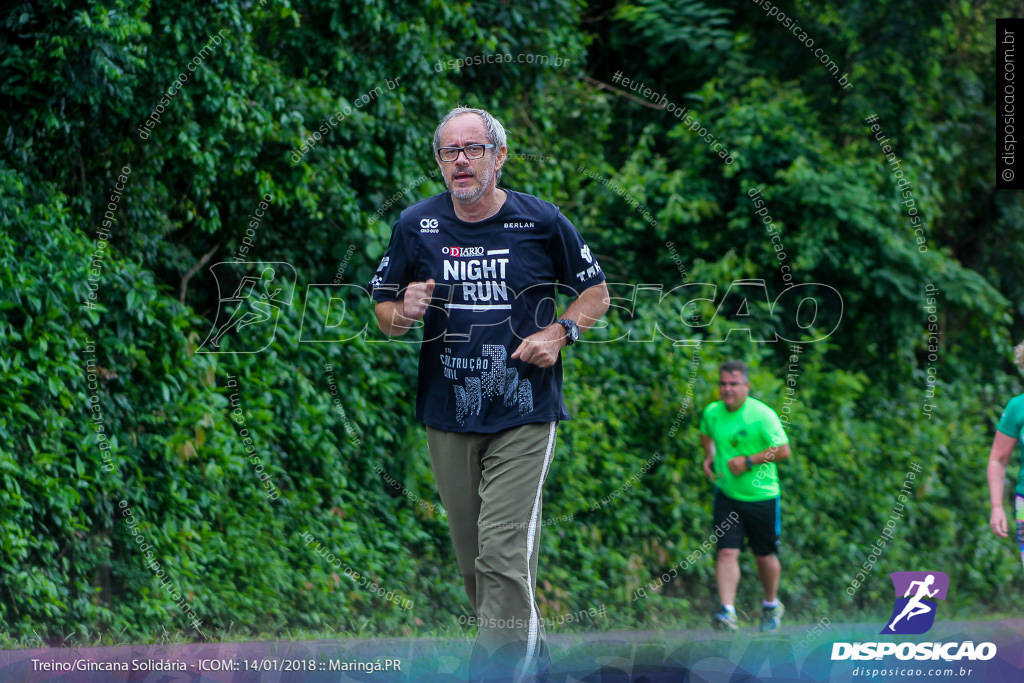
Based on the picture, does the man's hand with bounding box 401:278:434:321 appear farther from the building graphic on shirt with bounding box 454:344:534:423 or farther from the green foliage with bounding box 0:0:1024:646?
the green foliage with bounding box 0:0:1024:646

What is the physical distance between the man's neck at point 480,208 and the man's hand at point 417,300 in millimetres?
335

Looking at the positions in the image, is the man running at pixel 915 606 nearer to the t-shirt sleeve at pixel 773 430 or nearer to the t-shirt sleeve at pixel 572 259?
the t-shirt sleeve at pixel 773 430

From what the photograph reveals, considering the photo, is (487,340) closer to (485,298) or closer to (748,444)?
(485,298)

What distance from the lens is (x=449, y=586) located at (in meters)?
6.57

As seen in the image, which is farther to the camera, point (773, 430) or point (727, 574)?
point (727, 574)

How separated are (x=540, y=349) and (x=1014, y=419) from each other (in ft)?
8.49

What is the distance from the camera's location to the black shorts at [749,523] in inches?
257

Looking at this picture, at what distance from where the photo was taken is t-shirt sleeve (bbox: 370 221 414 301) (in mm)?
3721

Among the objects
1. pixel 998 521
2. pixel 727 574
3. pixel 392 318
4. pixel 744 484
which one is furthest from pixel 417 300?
pixel 727 574

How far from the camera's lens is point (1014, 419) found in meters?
4.83

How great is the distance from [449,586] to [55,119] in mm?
3470

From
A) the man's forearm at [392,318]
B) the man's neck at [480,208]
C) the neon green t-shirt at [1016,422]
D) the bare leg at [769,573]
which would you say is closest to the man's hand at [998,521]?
the neon green t-shirt at [1016,422]

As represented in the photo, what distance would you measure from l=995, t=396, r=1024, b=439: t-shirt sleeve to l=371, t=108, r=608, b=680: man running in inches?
89.5

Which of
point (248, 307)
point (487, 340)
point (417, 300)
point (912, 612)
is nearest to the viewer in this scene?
point (417, 300)
